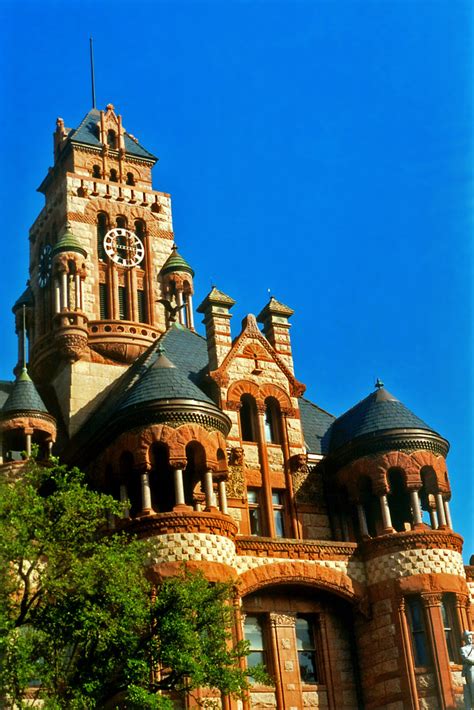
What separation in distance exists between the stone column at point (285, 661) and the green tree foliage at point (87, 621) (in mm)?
7546

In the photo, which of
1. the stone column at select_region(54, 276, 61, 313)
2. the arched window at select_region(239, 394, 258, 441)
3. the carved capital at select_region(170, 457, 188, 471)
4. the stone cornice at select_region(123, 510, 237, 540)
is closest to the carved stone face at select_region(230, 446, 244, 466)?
the arched window at select_region(239, 394, 258, 441)

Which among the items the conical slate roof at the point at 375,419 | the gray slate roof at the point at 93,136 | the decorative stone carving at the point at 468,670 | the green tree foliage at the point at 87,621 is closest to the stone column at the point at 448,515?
the conical slate roof at the point at 375,419

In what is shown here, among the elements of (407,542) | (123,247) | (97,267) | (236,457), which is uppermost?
(123,247)

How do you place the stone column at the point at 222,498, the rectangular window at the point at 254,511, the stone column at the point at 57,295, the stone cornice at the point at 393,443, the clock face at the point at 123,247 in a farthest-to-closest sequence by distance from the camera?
Result: the clock face at the point at 123,247 < the stone column at the point at 57,295 < the stone cornice at the point at 393,443 < the rectangular window at the point at 254,511 < the stone column at the point at 222,498

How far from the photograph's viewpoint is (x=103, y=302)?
58.4 metres

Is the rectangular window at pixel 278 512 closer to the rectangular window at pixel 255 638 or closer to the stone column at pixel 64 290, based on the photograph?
the rectangular window at pixel 255 638

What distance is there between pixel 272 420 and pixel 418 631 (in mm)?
10427

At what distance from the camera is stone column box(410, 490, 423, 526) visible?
4322 centimetres

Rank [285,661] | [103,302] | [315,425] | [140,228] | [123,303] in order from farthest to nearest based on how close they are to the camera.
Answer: [140,228] → [123,303] → [103,302] → [315,425] → [285,661]

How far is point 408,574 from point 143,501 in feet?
A: 34.0

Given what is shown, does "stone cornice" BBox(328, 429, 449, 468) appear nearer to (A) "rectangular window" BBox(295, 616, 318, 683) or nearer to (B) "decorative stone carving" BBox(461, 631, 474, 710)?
(A) "rectangular window" BBox(295, 616, 318, 683)

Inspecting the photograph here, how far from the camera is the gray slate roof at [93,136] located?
63.4 metres

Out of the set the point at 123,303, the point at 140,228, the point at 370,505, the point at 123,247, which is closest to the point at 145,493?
the point at 370,505

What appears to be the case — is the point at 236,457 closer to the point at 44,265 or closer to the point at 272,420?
the point at 272,420
